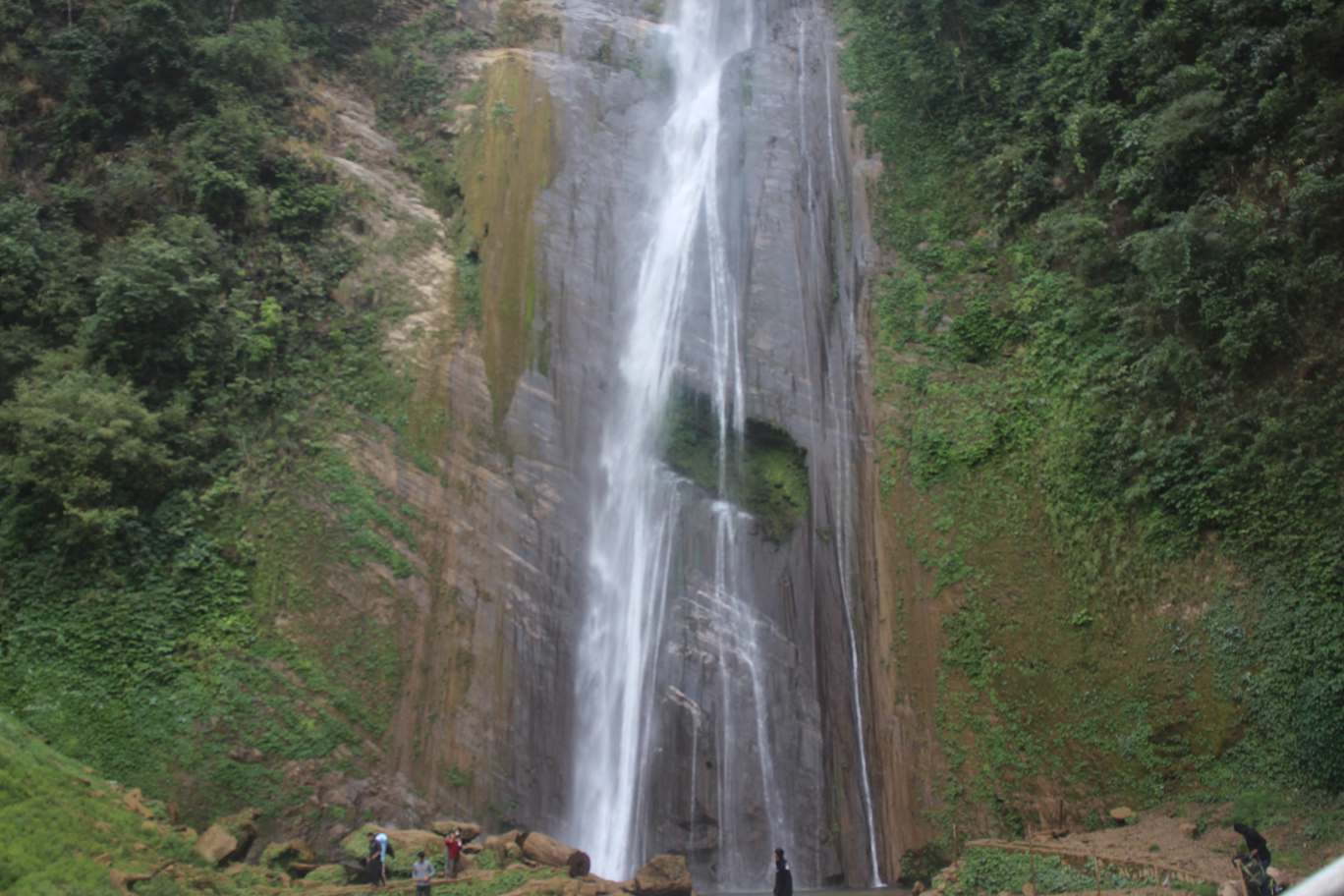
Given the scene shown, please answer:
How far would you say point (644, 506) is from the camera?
16.5 meters

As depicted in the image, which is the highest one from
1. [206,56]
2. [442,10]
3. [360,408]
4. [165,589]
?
[442,10]

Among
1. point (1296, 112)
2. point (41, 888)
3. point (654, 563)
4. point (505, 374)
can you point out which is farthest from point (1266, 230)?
point (41, 888)

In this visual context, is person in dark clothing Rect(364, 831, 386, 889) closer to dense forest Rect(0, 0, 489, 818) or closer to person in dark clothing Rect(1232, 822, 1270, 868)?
dense forest Rect(0, 0, 489, 818)

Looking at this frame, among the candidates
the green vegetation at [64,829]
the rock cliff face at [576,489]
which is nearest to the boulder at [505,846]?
the rock cliff face at [576,489]

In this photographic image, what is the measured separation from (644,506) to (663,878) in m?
6.91

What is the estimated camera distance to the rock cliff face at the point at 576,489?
14.0 meters

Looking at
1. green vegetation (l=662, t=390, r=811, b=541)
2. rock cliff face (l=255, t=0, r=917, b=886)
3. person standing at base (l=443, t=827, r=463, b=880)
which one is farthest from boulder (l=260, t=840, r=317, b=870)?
green vegetation (l=662, t=390, r=811, b=541)

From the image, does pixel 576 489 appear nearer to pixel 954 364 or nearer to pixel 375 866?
pixel 375 866

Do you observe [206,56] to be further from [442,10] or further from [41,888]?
[41,888]

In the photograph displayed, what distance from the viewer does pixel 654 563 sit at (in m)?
15.9

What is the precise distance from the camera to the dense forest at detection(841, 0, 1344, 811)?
11.5 metres

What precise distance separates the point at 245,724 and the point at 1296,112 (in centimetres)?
1834

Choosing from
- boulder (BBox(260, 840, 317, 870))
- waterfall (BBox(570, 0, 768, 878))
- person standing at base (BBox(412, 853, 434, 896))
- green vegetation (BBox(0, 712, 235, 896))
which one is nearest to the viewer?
green vegetation (BBox(0, 712, 235, 896))

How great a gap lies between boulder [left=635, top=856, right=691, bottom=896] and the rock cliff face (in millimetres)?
2339
